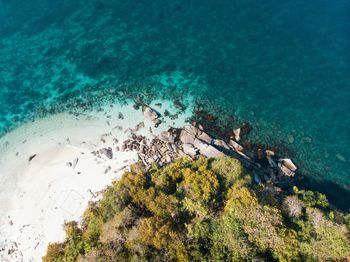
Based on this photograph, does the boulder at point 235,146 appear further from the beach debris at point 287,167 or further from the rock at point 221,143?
the beach debris at point 287,167

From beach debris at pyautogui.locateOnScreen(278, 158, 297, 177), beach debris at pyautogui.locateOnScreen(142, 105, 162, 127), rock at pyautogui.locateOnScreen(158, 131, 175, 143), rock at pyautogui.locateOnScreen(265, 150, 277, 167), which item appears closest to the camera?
rock at pyautogui.locateOnScreen(158, 131, 175, 143)

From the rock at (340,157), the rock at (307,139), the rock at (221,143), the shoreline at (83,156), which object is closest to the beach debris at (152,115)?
the shoreline at (83,156)

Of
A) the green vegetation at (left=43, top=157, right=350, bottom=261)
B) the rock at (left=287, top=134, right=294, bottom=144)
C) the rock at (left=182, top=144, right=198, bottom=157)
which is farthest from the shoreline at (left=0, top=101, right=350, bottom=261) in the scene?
the green vegetation at (left=43, top=157, right=350, bottom=261)

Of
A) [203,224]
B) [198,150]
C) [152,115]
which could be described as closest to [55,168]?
[152,115]

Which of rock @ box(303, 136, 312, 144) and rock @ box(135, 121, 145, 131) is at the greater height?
rock @ box(135, 121, 145, 131)

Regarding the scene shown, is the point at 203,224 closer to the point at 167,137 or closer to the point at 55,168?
the point at 167,137

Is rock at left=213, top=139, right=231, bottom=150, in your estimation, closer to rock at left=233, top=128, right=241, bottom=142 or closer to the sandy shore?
rock at left=233, top=128, right=241, bottom=142

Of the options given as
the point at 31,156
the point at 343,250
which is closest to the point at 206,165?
the point at 343,250

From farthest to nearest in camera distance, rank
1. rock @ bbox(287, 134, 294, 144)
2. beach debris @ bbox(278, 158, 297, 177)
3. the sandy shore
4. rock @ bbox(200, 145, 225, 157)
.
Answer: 1. rock @ bbox(287, 134, 294, 144)
2. beach debris @ bbox(278, 158, 297, 177)
3. rock @ bbox(200, 145, 225, 157)
4. the sandy shore
